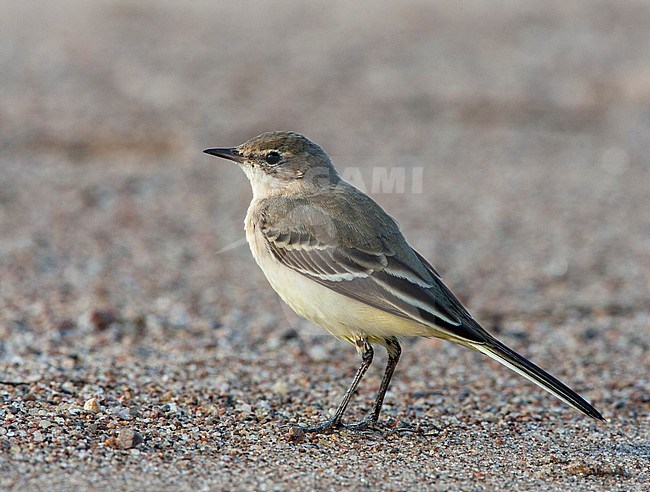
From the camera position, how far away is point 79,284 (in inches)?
337

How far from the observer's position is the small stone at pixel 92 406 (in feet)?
17.8

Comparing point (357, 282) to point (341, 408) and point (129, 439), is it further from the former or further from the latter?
point (129, 439)

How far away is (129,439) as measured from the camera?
492 cm

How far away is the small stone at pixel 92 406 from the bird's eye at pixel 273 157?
2.03m

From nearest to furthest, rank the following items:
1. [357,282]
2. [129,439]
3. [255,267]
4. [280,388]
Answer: [129,439] < [357,282] < [280,388] < [255,267]

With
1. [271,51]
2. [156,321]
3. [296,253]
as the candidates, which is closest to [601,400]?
[296,253]

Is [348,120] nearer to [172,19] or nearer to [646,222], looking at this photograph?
[646,222]

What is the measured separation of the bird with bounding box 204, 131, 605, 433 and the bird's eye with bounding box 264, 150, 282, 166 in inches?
12.9

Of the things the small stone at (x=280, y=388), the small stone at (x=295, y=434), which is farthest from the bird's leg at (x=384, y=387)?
the small stone at (x=280, y=388)

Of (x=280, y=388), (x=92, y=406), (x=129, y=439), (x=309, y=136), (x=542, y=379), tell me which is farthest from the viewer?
(x=309, y=136)

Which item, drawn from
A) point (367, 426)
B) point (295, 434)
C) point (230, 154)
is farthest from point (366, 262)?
point (230, 154)

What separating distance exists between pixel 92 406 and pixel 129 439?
2.14 ft

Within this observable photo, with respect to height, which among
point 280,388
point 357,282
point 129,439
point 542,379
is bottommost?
point 280,388

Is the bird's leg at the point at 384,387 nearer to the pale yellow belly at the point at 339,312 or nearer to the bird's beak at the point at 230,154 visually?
the pale yellow belly at the point at 339,312
